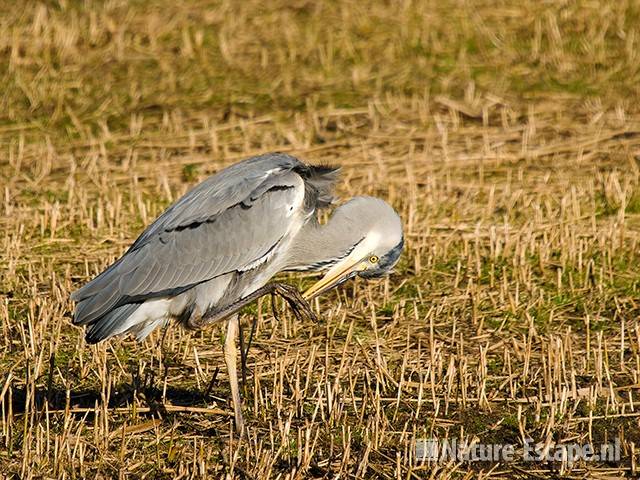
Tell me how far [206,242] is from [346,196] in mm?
3415

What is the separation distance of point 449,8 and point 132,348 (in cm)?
815

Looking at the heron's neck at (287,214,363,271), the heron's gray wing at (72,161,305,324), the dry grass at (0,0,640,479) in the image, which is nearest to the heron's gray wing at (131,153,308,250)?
the heron's gray wing at (72,161,305,324)

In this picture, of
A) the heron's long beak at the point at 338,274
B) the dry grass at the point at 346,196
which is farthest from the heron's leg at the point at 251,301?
the dry grass at the point at 346,196

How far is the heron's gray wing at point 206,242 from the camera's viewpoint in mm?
5852

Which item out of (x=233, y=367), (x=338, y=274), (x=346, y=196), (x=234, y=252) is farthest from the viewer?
(x=346, y=196)

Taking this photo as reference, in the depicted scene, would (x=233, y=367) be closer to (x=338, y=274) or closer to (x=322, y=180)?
(x=338, y=274)

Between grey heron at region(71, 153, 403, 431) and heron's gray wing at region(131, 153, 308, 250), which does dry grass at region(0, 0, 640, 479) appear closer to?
grey heron at region(71, 153, 403, 431)

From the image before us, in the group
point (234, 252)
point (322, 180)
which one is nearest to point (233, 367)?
point (234, 252)

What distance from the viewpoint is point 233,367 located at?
5.82 m

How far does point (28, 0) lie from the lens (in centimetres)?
1377

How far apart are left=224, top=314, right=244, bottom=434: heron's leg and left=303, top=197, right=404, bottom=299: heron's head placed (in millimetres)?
413

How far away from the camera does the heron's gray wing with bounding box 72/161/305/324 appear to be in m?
5.85

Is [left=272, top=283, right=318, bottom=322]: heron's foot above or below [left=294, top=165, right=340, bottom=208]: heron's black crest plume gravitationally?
below

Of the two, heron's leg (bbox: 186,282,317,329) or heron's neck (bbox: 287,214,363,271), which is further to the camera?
heron's neck (bbox: 287,214,363,271)
